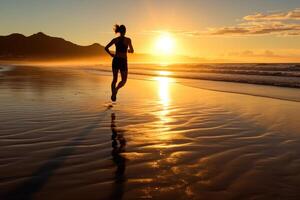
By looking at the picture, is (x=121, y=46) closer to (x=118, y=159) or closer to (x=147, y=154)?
(x=147, y=154)

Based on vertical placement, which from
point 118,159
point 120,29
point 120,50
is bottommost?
point 118,159

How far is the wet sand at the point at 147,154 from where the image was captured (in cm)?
347

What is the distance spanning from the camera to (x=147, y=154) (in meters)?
4.74

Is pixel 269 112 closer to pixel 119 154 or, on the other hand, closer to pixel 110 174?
pixel 119 154

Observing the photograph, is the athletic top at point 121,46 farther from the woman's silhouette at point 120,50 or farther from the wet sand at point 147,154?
the wet sand at point 147,154

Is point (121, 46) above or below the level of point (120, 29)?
below

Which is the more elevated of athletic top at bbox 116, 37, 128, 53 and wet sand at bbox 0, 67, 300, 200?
athletic top at bbox 116, 37, 128, 53

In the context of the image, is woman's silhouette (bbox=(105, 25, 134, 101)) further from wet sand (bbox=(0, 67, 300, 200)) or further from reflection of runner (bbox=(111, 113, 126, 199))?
reflection of runner (bbox=(111, 113, 126, 199))

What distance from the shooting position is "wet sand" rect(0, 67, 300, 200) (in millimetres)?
3467

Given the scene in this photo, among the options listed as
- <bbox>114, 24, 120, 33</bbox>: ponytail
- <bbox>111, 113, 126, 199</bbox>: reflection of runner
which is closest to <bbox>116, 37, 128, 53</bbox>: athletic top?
<bbox>114, 24, 120, 33</bbox>: ponytail

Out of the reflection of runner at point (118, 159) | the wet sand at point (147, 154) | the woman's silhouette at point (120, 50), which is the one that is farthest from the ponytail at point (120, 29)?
the reflection of runner at point (118, 159)

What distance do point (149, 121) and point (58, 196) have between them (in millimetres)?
4131

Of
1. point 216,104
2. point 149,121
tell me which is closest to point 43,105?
point 149,121

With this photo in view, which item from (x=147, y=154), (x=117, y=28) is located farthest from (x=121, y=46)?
(x=147, y=154)
